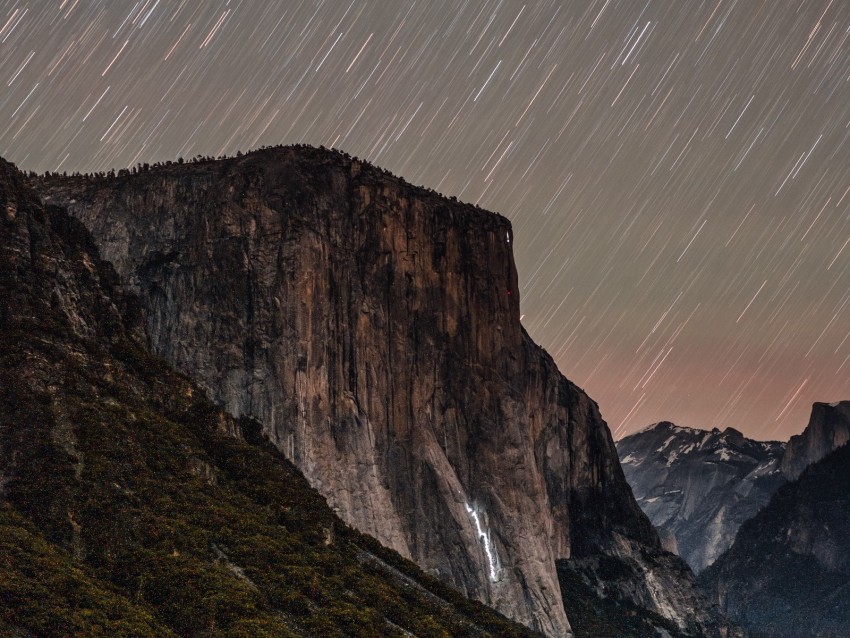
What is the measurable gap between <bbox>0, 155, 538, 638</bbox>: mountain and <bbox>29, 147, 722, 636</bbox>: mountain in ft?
86.4

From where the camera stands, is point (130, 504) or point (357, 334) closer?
point (130, 504)

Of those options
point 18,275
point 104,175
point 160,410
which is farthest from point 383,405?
point 18,275

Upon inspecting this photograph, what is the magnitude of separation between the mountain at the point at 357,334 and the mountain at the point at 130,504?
26.3 m

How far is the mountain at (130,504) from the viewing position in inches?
3184

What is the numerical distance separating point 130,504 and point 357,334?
70.4m

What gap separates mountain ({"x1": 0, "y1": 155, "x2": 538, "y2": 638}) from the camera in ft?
265

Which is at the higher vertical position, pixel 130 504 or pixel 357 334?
pixel 357 334

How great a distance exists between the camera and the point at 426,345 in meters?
171

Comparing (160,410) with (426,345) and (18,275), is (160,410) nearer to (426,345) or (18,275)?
(18,275)

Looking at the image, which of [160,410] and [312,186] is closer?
[160,410]

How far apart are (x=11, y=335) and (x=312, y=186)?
221 ft

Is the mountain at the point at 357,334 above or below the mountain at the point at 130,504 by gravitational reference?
above

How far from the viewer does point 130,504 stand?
9112cm

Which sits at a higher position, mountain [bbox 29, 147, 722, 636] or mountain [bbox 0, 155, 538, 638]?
mountain [bbox 29, 147, 722, 636]
